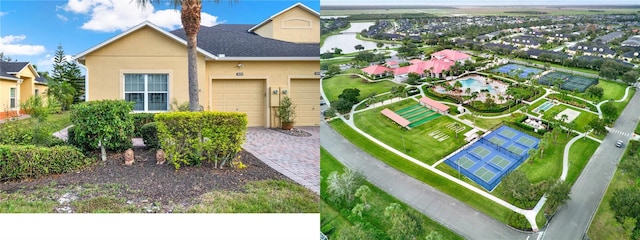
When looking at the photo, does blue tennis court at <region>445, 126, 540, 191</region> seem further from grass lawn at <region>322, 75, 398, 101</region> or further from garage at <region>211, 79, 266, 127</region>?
garage at <region>211, 79, 266, 127</region>

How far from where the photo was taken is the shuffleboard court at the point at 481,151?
3.01 meters

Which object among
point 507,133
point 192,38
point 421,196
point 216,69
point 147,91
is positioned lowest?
point 421,196

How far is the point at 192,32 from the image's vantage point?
5582 millimetres

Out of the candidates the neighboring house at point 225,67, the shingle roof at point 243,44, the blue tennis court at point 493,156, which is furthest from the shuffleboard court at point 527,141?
the shingle roof at point 243,44

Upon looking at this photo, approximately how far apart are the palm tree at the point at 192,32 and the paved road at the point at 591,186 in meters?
4.77

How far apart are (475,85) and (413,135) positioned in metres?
0.68

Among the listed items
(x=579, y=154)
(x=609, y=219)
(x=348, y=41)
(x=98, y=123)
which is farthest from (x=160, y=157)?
(x=609, y=219)

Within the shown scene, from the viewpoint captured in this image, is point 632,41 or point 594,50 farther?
point 594,50

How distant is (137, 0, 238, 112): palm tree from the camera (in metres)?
5.36

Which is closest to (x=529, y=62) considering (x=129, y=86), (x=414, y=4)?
(x=414, y=4)

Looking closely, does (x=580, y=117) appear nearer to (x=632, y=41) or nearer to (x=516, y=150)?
(x=516, y=150)

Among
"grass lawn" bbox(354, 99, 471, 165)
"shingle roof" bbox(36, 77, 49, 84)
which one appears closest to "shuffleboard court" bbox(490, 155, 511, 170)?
"grass lawn" bbox(354, 99, 471, 165)

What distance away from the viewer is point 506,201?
282cm

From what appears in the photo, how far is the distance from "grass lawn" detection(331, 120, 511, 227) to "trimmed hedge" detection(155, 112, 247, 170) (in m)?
2.14
